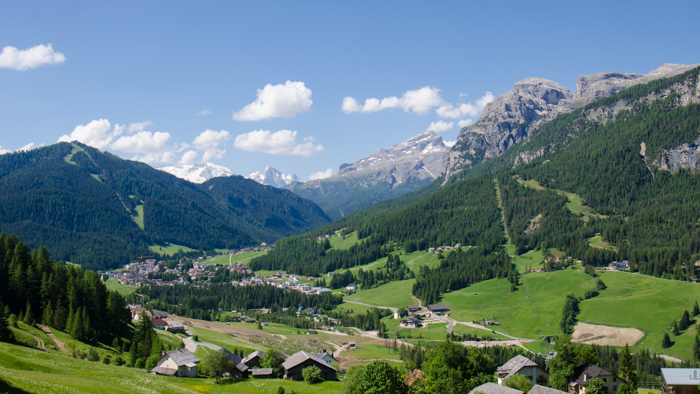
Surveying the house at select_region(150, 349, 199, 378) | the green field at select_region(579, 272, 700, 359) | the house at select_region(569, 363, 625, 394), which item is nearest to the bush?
the house at select_region(150, 349, 199, 378)

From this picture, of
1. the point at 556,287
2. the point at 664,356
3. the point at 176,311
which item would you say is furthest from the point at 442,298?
the point at 176,311

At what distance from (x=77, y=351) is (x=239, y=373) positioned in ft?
85.3

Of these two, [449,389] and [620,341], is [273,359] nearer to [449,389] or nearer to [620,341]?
[449,389]

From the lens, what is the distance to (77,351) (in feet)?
245

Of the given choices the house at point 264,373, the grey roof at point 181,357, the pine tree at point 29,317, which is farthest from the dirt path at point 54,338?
the house at point 264,373

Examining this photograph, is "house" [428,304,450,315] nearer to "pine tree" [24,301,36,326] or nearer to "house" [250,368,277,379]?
"house" [250,368,277,379]

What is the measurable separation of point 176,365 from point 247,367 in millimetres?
14204

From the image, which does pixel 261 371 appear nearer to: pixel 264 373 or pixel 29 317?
pixel 264 373

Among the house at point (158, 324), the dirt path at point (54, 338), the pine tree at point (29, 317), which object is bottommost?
the house at point (158, 324)

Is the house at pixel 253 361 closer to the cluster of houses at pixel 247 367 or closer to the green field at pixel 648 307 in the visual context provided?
the cluster of houses at pixel 247 367

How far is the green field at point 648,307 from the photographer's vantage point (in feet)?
395

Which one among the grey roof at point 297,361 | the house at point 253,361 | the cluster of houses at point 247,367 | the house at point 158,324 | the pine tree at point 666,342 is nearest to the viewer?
the cluster of houses at point 247,367

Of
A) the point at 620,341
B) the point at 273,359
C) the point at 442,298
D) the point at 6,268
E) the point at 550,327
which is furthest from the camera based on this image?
the point at 442,298

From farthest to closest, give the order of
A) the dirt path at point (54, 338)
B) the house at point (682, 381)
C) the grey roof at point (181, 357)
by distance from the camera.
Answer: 1. the dirt path at point (54, 338)
2. the grey roof at point (181, 357)
3. the house at point (682, 381)
